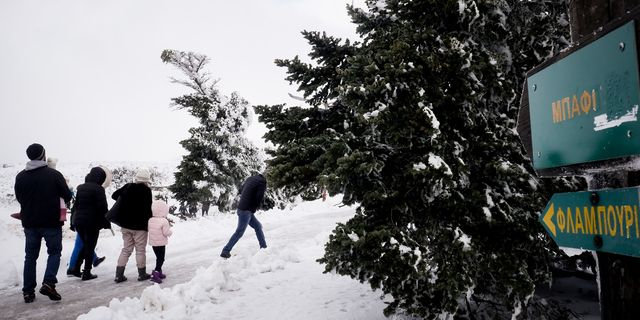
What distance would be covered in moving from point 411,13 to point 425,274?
2.48 meters

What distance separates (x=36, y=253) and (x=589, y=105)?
6.38m

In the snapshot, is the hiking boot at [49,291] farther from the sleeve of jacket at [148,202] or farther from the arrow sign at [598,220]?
the arrow sign at [598,220]

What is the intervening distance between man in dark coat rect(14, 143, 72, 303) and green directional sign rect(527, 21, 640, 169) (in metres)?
5.82

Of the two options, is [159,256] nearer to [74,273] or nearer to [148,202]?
[148,202]

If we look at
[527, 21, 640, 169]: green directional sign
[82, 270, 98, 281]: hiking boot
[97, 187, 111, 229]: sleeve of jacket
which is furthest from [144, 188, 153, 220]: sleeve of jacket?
[527, 21, 640, 169]: green directional sign

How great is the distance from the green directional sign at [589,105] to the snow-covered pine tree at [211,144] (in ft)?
63.8

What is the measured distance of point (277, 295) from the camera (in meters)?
4.99

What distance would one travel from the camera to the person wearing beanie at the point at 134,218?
241 inches

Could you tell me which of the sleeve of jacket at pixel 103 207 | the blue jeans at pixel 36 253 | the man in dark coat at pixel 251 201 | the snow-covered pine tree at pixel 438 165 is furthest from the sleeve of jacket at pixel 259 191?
the snow-covered pine tree at pixel 438 165

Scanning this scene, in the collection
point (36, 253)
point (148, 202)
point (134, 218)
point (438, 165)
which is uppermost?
point (438, 165)

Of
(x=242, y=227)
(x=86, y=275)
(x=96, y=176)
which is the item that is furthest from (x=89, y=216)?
(x=242, y=227)

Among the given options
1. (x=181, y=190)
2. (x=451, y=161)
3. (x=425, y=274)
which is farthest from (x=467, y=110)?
(x=181, y=190)

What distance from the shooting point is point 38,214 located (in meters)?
5.14

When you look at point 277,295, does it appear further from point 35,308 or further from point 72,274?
point 72,274
